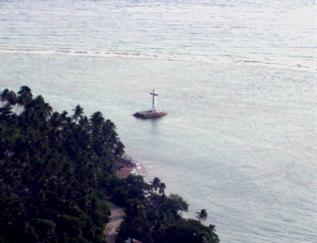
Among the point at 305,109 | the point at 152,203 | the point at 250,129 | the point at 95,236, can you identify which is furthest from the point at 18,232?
the point at 305,109

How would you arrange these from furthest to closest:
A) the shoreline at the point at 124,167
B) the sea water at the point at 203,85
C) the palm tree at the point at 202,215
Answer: the shoreline at the point at 124,167 < the sea water at the point at 203,85 < the palm tree at the point at 202,215

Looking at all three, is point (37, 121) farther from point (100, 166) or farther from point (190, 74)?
point (190, 74)

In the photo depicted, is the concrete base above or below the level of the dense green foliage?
above

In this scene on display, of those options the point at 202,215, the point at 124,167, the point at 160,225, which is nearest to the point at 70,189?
the point at 160,225

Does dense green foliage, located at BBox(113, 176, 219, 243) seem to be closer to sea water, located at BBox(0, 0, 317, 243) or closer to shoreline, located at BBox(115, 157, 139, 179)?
sea water, located at BBox(0, 0, 317, 243)

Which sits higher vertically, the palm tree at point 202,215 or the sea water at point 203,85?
the sea water at point 203,85

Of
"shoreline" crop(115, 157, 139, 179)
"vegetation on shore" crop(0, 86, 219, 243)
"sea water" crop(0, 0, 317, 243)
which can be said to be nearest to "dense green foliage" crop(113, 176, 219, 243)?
"vegetation on shore" crop(0, 86, 219, 243)

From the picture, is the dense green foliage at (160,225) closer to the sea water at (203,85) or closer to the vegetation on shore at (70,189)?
the vegetation on shore at (70,189)

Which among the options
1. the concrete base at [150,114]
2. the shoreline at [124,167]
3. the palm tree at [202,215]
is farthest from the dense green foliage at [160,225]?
the concrete base at [150,114]
